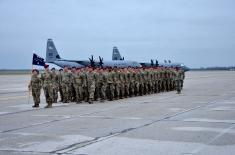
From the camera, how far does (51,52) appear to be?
225ft

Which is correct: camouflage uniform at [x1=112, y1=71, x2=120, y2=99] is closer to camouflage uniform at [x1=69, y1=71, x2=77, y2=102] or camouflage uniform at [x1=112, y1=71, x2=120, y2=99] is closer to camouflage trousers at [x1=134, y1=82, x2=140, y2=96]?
camouflage uniform at [x1=69, y1=71, x2=77, y2=102]

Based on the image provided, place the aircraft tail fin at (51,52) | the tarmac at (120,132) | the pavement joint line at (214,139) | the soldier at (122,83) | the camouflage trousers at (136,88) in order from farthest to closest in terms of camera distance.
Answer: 1. the aircraft tail fin at (51,52)
2. the camouflage trousers at (136,88)
3. the soldier at (122,83)
4. the tarmac at (120,132)
5. the pavement joint line at (214,139)

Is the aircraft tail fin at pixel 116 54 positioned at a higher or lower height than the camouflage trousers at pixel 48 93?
higher

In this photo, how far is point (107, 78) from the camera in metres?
22.0

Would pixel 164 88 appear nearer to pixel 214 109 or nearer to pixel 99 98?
pixel 99 98

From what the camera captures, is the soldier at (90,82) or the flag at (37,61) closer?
the soldier at (90,82)

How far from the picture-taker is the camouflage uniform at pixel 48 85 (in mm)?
18562

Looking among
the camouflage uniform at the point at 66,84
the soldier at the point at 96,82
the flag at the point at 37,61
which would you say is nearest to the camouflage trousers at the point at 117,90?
the soldier at the point at 96,82

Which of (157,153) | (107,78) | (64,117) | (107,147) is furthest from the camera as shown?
(107,78)

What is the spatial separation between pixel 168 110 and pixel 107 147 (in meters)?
7.52

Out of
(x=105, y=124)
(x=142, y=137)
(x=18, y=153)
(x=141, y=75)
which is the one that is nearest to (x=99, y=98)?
(x=141, y=75)

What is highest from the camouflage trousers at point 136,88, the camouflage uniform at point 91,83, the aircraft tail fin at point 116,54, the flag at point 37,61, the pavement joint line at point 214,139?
the aircraft tail fin at point 116,54

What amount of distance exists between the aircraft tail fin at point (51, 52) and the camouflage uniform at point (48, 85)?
48.2 m

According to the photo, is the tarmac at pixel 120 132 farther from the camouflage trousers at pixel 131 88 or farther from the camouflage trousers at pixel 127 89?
the camouflage trousers at pixel 131 88
